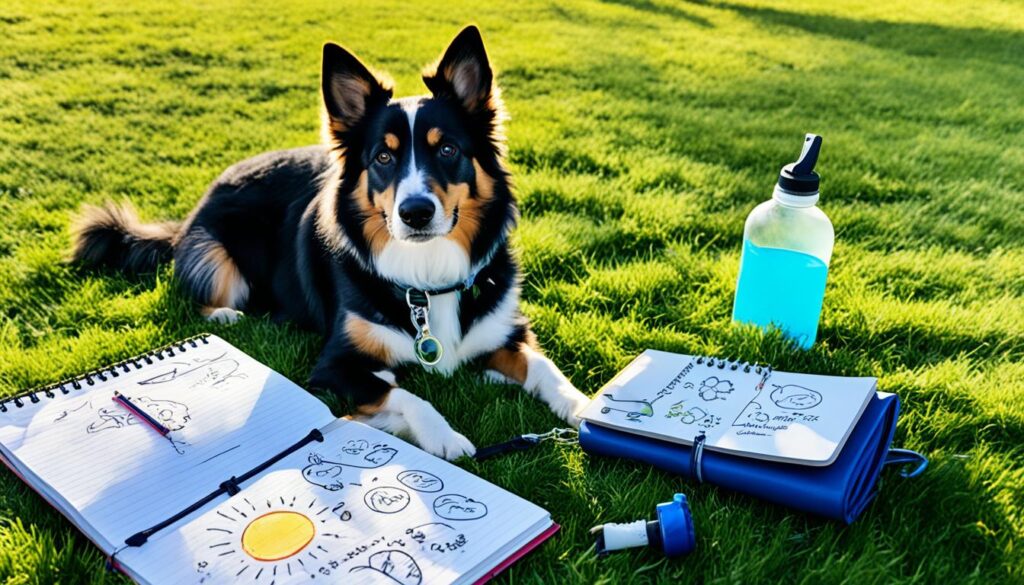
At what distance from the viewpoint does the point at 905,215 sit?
15.8 feet

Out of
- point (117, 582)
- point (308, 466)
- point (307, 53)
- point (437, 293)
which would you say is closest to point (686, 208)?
point (437, 293)

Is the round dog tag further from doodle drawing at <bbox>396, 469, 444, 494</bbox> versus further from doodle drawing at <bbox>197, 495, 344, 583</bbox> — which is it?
doodle drawing at <bbox>197, 495, 344, 583</bbox>

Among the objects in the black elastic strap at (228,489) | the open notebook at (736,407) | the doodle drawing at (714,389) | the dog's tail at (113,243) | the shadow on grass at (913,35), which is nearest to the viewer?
the black elastic strap at (228,489)

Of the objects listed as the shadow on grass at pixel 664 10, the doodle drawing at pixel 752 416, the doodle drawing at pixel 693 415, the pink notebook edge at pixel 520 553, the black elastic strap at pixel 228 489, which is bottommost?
the pink notebook edge at pixel 520 553

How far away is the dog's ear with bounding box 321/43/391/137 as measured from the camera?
2.98 metres

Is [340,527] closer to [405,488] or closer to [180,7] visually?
[405,488]

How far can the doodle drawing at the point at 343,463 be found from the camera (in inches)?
90.4

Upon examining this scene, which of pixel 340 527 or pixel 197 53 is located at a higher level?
pixel 197 53

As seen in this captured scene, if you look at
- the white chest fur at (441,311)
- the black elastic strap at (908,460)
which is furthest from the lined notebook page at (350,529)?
the black elastic strap at (908,460)

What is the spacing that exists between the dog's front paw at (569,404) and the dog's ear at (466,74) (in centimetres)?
124

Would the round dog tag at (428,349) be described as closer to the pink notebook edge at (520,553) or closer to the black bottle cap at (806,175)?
the pink notebook edge at (520,553)

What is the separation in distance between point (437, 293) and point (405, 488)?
1080mm

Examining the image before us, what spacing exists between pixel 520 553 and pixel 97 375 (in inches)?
68.1

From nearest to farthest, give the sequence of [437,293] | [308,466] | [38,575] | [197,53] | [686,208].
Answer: [38,575] → [308,466] → [437,293] → [686,208] → [197,53]
